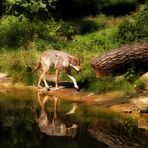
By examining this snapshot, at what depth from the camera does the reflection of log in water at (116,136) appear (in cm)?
1172

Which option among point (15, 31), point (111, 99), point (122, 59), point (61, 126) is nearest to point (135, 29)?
point (122, 59)

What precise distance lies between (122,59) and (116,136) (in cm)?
498

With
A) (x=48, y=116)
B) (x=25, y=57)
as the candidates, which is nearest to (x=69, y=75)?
(x=25, y=57)

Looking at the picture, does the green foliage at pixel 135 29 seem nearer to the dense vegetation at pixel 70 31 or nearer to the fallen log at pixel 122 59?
the dense vegetation at pixel 70 31

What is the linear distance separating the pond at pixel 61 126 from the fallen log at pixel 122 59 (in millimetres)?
1799

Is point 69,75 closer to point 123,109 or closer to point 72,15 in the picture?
point 123,109

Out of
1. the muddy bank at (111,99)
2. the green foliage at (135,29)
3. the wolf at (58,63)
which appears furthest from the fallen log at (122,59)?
the green foliage at (135,29)

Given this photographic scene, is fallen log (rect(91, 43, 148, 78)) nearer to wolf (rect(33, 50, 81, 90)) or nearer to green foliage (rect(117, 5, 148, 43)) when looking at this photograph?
wolf (rect(33, 50, 81, 90))

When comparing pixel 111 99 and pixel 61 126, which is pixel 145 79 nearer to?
pixel 111 99

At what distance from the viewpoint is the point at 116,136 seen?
12344mm

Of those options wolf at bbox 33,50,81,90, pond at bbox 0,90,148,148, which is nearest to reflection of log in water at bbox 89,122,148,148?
pond at bbox 0,90,148,148

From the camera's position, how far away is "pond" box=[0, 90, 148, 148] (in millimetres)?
11703

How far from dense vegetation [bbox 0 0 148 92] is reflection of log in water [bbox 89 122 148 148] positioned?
12.2 feet

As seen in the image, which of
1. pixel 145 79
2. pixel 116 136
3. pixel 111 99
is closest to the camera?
pixel 116 136
